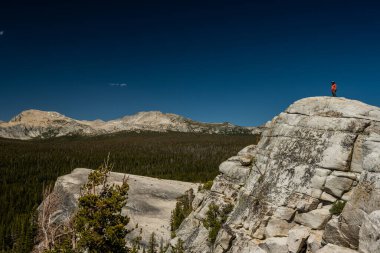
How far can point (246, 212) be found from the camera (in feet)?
111

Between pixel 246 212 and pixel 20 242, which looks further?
pixel 20 242

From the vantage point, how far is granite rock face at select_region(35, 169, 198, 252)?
6109cm

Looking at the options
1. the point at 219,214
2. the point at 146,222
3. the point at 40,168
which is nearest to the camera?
the point at 219,214

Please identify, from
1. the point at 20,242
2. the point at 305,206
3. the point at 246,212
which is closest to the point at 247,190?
the point at 246,212

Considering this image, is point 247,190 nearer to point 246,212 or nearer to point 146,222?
point 246,212

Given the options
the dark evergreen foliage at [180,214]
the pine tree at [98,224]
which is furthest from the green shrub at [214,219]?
the dark evergreen foliage at [180,214]

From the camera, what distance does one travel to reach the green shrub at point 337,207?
26577 mm

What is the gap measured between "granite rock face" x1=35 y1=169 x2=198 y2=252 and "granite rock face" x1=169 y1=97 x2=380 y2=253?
23.7 metres

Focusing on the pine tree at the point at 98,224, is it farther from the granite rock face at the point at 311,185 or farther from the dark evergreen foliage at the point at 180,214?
the dark evergreen foliage at the point at 180,214

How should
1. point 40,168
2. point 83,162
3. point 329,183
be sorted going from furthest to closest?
point 83,162 → point 40,168 → point 329,183

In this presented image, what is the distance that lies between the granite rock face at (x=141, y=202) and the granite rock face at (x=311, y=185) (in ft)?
77.8

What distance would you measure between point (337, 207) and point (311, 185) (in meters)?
3.19

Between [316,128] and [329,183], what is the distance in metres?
6.23

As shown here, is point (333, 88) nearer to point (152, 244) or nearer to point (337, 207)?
point (337, 207)
